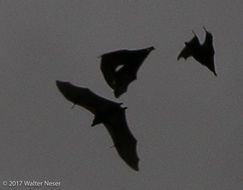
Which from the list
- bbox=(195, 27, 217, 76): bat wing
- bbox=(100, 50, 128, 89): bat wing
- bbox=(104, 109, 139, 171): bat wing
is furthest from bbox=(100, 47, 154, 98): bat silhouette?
bbox=(195, 27, 217, 76): bat wing

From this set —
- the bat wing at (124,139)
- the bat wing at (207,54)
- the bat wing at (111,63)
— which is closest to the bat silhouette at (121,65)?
the bat wing at (111,63)

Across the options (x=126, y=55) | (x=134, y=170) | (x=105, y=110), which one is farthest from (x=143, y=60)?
(x=134, y=170)

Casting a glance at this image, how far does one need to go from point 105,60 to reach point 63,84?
3.45ft

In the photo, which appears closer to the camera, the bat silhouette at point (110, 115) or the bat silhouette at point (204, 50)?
the bat silhouette at point (110, 115)

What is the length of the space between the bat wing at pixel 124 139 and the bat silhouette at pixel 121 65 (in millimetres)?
584

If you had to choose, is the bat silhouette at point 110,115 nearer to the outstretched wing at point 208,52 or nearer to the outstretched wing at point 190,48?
the outstretched wing at point 190,48

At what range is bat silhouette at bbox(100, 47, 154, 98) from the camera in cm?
1285

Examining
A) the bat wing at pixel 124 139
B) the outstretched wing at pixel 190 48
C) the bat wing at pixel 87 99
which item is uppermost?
the outstretched wing at pixel 190 48

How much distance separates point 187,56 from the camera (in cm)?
1366

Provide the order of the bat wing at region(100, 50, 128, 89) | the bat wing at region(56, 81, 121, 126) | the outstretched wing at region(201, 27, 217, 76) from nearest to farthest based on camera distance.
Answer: the bat wing at region(100, 50, 128, 89), the bat wing at region(56, 81, 121, 126), the outstretched wing at region(201, 27, 217, 76)

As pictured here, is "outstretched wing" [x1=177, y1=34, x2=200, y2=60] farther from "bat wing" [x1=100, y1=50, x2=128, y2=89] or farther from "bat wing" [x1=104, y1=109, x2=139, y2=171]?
"bat wing" [x1=104, y1=109, x2=139, y2=171]

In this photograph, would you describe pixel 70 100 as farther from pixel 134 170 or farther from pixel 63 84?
pixel 134 170

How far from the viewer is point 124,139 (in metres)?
13.4

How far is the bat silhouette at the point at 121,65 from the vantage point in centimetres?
1285
